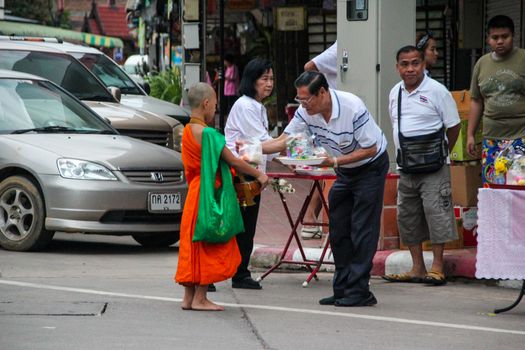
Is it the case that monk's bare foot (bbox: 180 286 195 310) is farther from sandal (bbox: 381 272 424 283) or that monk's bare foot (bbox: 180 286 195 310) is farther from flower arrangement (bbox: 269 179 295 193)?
sandal (bbox: 381 272 424 283)

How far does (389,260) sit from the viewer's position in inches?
410

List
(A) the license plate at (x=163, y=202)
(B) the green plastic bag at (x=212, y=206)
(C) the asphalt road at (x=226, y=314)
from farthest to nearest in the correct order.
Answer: (A) the license plate at (x=163, y=202), (B) the green plastic bag at (x=212, y=206), (C) the asphalt road at (x=226, y=314)

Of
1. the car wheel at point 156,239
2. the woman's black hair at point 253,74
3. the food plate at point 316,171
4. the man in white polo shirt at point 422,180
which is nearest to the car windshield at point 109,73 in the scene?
the car wheel at point 156,239

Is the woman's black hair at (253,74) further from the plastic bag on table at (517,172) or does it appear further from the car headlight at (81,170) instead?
the car headlight at (81,170)

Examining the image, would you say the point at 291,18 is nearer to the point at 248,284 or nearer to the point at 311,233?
the point at 311,233

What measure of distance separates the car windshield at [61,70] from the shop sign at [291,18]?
248 inches

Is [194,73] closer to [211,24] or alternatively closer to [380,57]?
[380,57]

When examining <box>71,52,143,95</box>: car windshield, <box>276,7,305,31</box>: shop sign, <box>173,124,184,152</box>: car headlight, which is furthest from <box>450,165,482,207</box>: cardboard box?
<box>276,7,305,31</box>: shop sign

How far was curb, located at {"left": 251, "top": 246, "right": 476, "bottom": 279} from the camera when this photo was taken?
33.2 ft

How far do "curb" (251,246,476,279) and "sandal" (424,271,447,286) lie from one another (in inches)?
12.0

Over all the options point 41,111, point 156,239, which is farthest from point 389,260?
point 41,111

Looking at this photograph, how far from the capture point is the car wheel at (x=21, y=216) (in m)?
11.2

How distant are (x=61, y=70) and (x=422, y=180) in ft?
22.6

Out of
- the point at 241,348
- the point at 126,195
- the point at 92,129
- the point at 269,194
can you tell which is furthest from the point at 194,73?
the point at 241,348
